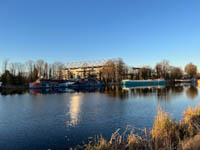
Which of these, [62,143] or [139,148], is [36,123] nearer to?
[62,143]

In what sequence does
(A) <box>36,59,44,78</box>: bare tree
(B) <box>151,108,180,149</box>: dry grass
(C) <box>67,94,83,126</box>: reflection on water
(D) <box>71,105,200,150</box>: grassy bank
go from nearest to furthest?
(D) <box>71,105,200,150</box>: grassy bank, (B) <box>151,108,180,149</box>: dry grass, (C) <box>67,94,83,126</box>: reflection on water, (A) <box>36,59,44,78</box>: bare tree

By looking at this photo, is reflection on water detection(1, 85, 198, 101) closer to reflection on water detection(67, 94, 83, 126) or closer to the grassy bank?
reflection on water detection(67, 94, 83, 126)

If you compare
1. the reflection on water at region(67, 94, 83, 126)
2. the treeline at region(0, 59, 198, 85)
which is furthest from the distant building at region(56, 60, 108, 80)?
the reflection on water at region(67, 94, 83, 126)

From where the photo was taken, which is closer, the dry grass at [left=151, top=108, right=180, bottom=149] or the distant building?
the dry grass at [left=151, top=108, right=180, bottom=149]

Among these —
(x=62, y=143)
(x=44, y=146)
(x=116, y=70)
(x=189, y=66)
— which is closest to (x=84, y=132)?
(x=62, y=143)

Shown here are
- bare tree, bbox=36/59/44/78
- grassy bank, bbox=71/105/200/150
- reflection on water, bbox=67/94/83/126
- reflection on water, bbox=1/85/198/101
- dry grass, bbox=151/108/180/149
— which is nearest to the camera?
grassy bank, bbox=71/105/200/150

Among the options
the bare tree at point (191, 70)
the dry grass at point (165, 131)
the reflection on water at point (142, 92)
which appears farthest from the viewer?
the bare tree at point (191, 70)

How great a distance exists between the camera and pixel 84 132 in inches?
540

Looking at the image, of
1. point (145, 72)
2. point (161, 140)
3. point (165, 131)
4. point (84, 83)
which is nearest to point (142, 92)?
point (165, 131)

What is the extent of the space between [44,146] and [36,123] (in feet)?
20.9

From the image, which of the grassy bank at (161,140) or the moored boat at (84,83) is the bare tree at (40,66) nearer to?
the moored boat at (84,83)

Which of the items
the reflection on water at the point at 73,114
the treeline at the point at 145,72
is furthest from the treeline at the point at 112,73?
the reflection on water at the point at 73,114

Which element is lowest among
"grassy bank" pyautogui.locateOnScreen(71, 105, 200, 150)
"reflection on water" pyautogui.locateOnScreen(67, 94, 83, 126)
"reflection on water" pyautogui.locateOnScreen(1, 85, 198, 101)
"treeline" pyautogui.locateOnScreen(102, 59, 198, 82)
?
"reflection on water" pyautogui.locateOnScreen(1, 85, 198, 101)

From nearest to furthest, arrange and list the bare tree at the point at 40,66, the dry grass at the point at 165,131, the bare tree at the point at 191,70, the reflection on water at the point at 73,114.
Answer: the dry grass at the point at 165,131, the reflection on water at the point at 73,114, the bare tree at the point at 40,66, the bare tree at the point at 191,70
